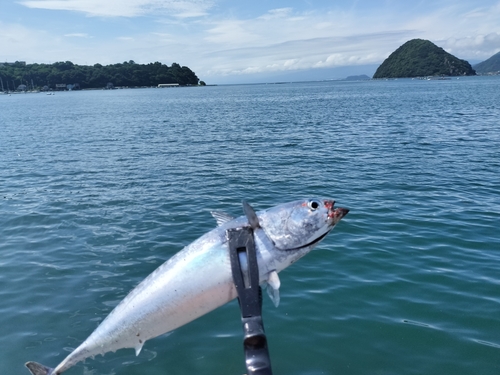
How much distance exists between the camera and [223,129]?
41938 mm

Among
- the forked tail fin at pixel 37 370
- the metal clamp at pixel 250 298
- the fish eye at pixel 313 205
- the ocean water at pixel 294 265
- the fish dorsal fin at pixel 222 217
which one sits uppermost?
the fish eye at pixel 313 205

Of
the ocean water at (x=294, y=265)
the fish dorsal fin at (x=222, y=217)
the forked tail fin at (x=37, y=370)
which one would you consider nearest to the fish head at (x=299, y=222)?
the fish dorsal fin at (x=222, y=217)

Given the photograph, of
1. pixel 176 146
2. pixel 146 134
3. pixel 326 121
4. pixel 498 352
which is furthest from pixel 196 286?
pixel 326 121

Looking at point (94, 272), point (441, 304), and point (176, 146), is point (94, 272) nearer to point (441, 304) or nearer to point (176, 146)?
Result: point (441, 304)

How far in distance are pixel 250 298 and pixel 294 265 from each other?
763 centimetres

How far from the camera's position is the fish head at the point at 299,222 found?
4484mm

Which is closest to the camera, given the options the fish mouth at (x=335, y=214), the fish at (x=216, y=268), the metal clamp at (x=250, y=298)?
the metal clamp at (x=250, y=298)

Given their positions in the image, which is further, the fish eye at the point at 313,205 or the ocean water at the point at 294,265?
the ocean water at the point at 294,265

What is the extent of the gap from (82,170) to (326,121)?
29873 millimetres

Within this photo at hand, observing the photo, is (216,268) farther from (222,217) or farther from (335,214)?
(335,214)

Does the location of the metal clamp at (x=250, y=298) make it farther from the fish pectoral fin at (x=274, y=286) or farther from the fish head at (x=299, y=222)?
the fish head at (x=299, y=222)

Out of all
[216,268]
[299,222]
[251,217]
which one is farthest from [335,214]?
[216,268]

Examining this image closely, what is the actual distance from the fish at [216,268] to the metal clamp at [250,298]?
75 millimetres

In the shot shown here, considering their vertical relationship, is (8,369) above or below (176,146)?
below
